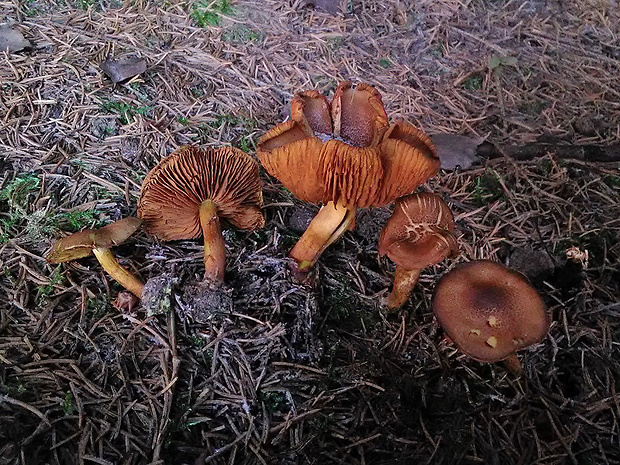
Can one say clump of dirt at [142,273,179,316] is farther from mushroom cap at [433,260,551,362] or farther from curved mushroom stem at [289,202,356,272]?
mushroom cap at [433,260,551,362]

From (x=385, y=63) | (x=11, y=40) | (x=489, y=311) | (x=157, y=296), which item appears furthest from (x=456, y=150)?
(x=11, y=40)

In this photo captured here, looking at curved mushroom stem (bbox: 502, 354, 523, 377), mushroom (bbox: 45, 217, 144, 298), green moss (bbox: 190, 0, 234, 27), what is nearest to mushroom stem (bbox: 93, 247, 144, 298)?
mushroom (bbox: 45, 217, 144, 298)

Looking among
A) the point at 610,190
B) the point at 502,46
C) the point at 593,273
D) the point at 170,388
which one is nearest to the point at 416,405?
the point at 170,388

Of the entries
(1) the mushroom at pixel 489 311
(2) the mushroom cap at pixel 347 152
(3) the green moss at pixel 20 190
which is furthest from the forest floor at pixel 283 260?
(2) the mushroom cap at pixel 347 152

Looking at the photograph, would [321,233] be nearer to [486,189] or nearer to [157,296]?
[157,296]

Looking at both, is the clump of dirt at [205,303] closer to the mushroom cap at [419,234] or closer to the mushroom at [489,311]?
the mushroom cap at [419,234]

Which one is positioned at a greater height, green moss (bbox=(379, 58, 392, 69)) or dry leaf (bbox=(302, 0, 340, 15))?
dry leaf (bbox=(302, 0, 340, 15))
